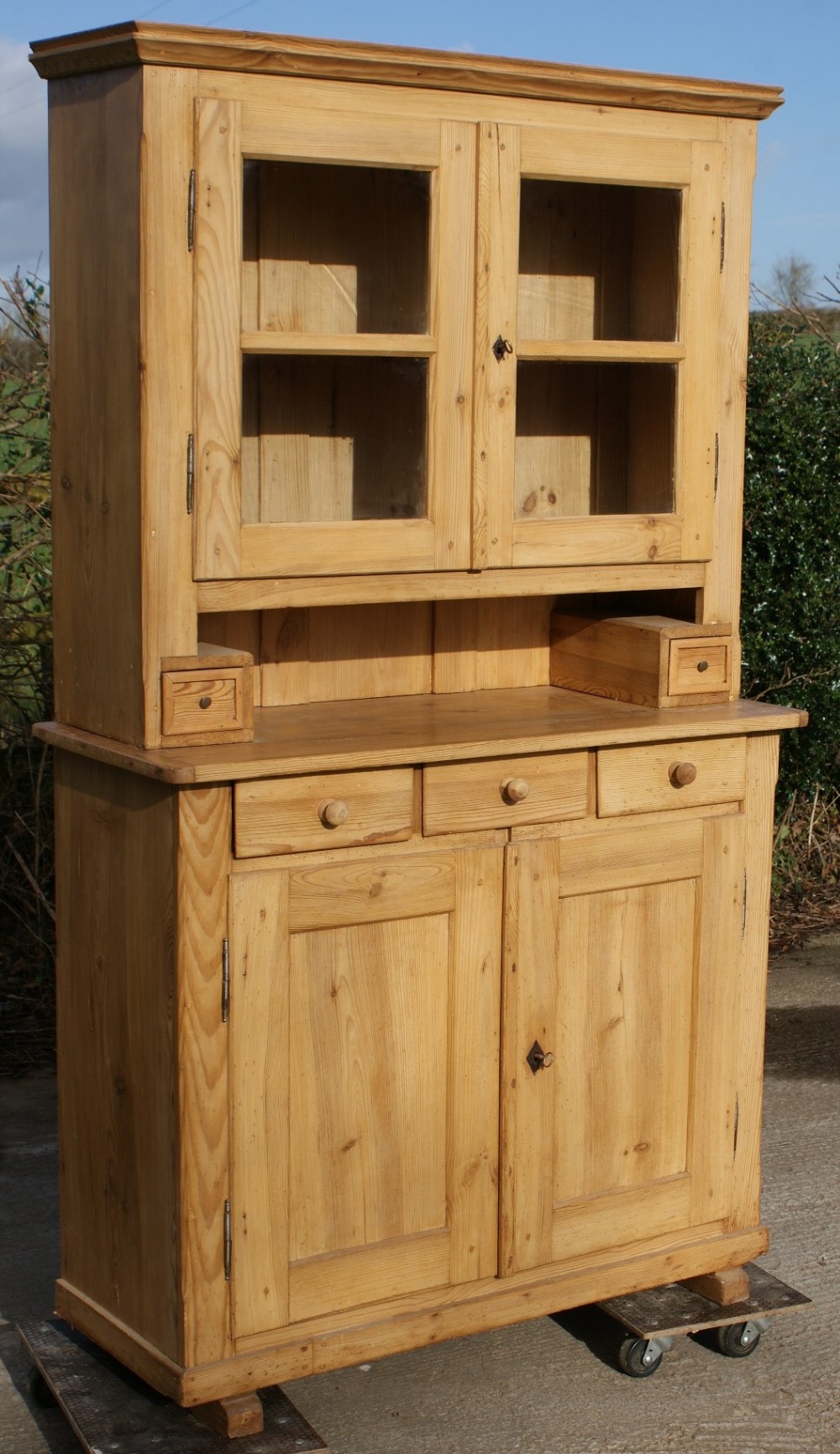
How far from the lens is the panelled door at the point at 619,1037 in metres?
3.00

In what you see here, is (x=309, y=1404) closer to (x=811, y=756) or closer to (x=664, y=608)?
(x=664, y=608)

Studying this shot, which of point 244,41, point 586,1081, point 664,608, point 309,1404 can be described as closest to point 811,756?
point 664,608

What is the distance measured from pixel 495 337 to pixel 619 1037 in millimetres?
1268

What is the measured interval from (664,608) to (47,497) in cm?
232

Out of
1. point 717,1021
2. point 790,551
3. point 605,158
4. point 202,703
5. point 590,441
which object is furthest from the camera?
point 790,551

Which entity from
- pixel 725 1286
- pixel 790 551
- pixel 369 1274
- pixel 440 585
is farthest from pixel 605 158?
pixel 790 551

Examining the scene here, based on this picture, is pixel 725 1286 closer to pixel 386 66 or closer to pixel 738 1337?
pixel 738 1337

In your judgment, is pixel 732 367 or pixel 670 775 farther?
pixel 732 367

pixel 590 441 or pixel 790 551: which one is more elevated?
pixel 590 441

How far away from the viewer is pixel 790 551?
574cm

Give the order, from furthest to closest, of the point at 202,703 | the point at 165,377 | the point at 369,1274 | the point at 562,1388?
the point at 562,1388, the point at 369,1274, the point at 202,703, the point at 165,377

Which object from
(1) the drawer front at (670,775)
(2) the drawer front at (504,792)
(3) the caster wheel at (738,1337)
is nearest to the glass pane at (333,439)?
(2) the drawer front at (504,792)

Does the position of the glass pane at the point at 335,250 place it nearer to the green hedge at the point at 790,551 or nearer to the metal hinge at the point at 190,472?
the metal hinge at the point at 190,472

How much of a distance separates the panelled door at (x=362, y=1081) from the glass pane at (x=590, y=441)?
2.73ft
